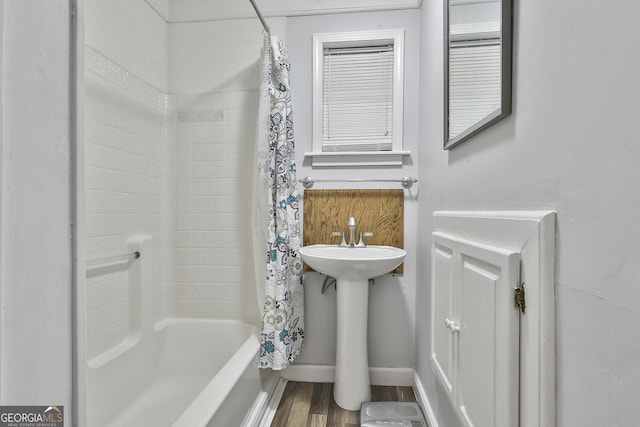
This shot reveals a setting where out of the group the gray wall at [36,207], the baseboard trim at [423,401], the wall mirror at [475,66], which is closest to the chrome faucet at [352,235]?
the wall mirror at [475,66]

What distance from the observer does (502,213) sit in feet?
2.40

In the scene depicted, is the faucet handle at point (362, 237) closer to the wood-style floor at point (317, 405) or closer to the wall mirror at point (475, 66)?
the wall mirror at point (475, 66)

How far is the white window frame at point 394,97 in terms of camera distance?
1.75 metres

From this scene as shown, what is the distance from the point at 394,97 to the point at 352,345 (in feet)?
4.42

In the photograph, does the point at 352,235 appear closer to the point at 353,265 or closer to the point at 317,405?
the point at 353,265

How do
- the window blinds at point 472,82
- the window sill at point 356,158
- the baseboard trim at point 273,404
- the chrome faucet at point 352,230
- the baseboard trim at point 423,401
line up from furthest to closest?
the window sill at point 356,158 < the chrome faucet at point 352,230 < the baseboard trim at point 273,404 < the baseboard trim at point 423,401 < the window blinds at point 472,82

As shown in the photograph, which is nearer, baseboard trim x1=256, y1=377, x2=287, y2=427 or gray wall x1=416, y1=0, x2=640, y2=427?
gray wall x1=416, y1=0, x2=640, y2=427

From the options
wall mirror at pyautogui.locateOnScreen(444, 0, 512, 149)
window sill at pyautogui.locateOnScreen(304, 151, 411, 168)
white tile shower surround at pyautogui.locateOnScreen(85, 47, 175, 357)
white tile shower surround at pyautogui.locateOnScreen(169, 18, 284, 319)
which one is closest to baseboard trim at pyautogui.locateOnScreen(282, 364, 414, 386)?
white tile shower surround at pyautogui.locateOnScreen(169, 18, 284, 319)

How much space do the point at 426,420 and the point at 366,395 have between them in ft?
0.94

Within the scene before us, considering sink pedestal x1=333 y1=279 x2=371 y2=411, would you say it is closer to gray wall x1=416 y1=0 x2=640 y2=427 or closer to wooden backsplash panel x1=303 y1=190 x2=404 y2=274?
wooden backsplash panel x1=303 y1=190 x2=404 y2=274

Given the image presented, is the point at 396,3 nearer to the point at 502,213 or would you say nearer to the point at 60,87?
the point at 502,213

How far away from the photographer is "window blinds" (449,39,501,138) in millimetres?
807

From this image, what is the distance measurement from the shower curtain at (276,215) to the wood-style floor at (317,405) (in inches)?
9.1

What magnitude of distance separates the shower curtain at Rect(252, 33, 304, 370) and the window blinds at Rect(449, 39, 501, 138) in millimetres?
799
